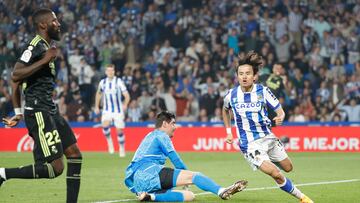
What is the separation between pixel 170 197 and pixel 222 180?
145 inches

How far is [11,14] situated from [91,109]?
5672mm

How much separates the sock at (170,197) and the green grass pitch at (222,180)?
14.8 inches

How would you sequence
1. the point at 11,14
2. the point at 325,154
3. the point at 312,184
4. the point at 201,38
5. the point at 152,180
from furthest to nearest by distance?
the point at 11,14 → the point at 201,38 → the point at 325,154 → the point at 312,184 → the point at 152,180

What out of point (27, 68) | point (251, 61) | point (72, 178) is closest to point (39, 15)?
point (27, 68)

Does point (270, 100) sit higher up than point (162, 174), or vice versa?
point (270, 100)

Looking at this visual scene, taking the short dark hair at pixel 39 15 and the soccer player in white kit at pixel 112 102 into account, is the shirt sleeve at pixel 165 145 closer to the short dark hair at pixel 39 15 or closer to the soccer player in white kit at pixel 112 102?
the short dark hair at pixel 39 15

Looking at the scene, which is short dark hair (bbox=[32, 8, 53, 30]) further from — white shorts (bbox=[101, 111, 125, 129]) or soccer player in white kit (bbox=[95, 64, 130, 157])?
white shorts (bbox=[101, 111, 125, 129])

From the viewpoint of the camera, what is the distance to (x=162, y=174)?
1132 cm

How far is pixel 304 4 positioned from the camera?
28828mm

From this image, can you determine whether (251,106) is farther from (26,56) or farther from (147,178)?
(26,56)

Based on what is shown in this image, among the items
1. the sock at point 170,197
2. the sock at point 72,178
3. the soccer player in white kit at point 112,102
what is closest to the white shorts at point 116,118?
the soccer player in white kit at point 112,102

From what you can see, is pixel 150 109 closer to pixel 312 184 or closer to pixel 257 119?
pixel 312 184

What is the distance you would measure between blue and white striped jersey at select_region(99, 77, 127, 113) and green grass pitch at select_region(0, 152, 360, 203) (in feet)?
5.00

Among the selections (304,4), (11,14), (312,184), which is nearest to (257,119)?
(312,184)
